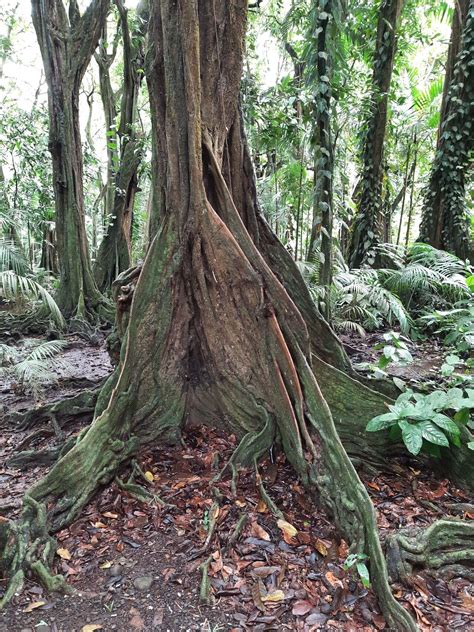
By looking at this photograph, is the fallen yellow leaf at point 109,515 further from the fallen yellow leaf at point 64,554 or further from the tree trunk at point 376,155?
the tree trunk at point 376,155

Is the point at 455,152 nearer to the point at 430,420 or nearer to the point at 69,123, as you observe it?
the point at 69,123

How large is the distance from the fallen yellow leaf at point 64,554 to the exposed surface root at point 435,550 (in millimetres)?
1728

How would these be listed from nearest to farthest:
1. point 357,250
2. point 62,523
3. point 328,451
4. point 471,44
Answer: point 62,523 < point 328,451 < point 471,44 < point 357,250

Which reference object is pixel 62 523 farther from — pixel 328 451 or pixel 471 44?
pixel 471 44

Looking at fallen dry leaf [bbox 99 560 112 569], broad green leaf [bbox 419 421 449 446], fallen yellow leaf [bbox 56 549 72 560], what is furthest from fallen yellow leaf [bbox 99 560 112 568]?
broad green leaf [bbox 419 421 449 446]

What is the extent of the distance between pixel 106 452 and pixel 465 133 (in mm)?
8184

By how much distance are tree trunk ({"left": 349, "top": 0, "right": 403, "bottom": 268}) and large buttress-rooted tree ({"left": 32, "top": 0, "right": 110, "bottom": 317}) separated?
188 inches

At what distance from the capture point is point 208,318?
369cm

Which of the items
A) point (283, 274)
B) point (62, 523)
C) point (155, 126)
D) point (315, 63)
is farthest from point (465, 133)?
point (62, 523)

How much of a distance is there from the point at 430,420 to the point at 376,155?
22.2 ft

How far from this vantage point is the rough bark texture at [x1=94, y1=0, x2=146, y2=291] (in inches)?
372

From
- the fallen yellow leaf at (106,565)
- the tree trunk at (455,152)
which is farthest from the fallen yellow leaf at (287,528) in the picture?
the tree trunk at (455,152)

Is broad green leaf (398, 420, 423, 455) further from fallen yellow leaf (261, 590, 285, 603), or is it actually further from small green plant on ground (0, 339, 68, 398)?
small green plant on ground (0, 339, 68, 398)

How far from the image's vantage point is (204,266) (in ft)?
11.9
